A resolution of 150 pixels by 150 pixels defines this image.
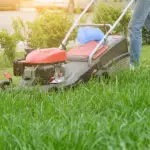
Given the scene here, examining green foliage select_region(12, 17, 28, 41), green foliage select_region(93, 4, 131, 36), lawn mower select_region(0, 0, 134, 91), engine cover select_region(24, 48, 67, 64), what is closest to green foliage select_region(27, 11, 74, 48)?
green foliage select_region(12, 17, 28, 41)

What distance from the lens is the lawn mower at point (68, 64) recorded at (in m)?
5.44

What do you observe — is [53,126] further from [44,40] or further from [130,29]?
[44,40]

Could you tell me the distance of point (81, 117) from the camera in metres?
3.81

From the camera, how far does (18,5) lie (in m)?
25.5

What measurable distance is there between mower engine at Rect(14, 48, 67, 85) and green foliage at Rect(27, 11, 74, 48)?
139 inches

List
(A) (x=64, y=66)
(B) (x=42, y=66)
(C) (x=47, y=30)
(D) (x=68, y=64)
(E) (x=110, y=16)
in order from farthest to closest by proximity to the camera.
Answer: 1. (E) (x=110, y=16)
2. (C) (x=47, y=30)
3. (D) (x=68, y=64)
4. (A) (x=64, y=66)
5. (B) (x=42, y=66)

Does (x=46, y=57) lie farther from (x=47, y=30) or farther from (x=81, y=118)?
(x=47, y=30)

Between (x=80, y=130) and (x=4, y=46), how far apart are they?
5.70m

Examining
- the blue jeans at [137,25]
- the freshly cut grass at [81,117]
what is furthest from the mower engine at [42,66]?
the blue jeans at [137,25]

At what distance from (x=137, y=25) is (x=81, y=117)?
3.09 m

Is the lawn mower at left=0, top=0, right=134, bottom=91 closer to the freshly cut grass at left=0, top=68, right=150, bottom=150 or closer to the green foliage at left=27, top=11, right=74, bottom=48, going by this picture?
the freshly cut grass at left=0, top=68, right=150, bottom=150

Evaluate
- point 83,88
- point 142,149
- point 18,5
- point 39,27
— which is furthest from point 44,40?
point 18,5

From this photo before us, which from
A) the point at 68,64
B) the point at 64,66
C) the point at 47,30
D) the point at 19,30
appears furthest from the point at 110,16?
the point at 64,66

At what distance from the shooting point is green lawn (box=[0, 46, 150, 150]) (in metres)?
3.16
